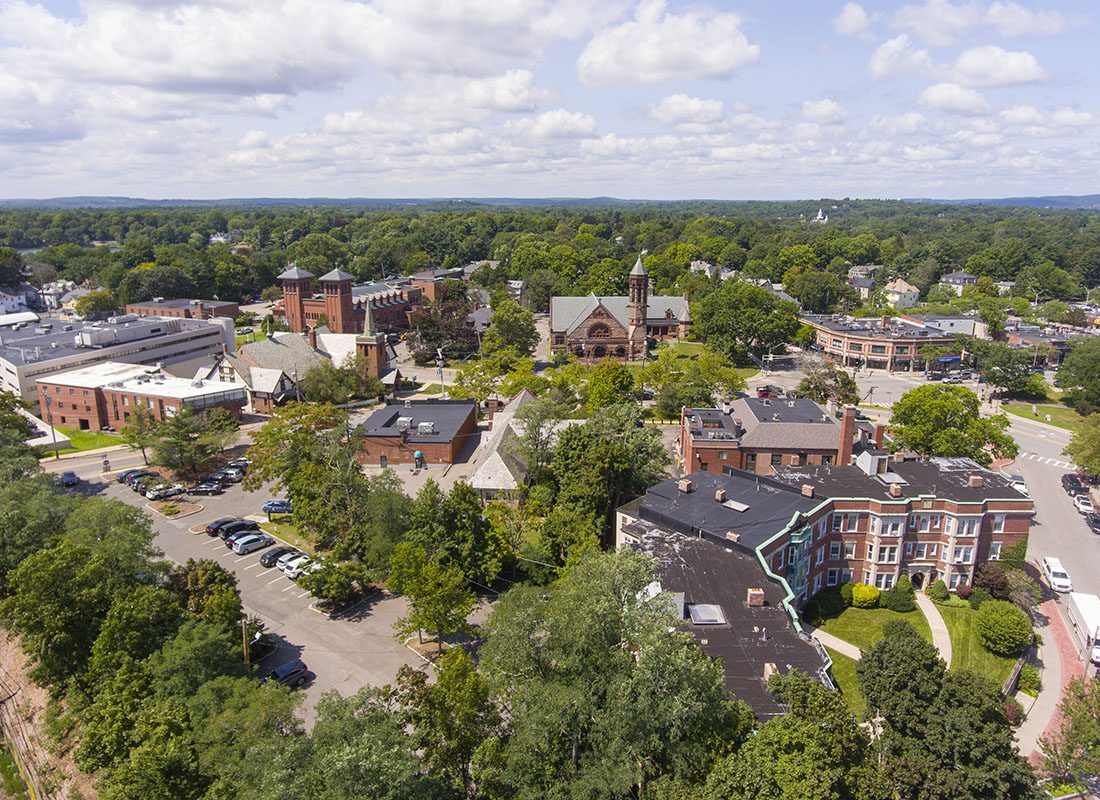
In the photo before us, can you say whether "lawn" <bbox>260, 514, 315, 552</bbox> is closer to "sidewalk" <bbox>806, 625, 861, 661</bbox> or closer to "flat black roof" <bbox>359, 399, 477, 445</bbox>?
"flat black roof" <bbox>359, 399, 477, 445</bbox>

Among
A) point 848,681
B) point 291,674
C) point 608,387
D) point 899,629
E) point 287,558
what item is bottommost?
point 848,681

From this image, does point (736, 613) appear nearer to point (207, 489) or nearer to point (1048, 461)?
point (207, 489)

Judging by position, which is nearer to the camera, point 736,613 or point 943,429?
point 736,613

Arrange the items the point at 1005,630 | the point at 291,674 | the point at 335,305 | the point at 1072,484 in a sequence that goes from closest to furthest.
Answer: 1. the point at 291,674
2. the point at 1005,630
3. the point at 1072,484
4. the point at 335,305

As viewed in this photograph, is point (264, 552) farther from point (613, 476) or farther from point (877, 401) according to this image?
point (877, 401)

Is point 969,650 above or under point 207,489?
under

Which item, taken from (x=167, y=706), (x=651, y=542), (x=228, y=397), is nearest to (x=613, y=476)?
(x=651, y=542)

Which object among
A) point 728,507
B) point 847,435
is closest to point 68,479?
point 728,507
